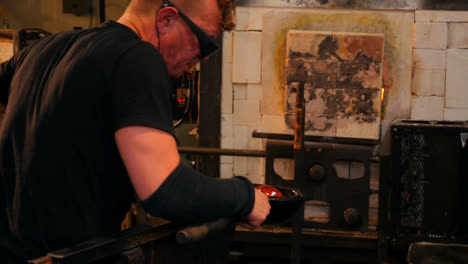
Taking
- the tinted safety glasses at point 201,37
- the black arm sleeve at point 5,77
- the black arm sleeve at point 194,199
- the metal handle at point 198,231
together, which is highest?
the tinted safety glasses at point 201,37

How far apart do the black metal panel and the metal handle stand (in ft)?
7.57

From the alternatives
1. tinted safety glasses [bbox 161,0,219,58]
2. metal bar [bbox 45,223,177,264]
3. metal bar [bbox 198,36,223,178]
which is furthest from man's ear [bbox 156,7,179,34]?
metal bar [bbox 198,36,223,178]

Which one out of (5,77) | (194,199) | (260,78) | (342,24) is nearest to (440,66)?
(342,24)

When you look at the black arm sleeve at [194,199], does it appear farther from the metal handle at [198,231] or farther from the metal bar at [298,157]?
the metal bar at [298,157]

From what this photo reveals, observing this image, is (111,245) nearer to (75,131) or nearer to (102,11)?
(75,131)

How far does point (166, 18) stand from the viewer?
49.3 inches

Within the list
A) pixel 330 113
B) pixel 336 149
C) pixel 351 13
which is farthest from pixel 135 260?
pixel 351 13

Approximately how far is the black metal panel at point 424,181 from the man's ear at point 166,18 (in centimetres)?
223

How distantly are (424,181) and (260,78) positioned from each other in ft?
5.00

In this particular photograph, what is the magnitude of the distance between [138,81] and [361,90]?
2848 mm

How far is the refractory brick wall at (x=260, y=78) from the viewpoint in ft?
11.6

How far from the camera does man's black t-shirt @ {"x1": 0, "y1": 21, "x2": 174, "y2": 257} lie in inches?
39.2

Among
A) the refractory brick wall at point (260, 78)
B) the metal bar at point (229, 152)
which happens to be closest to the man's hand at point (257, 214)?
the metal bar at point (229, 152)

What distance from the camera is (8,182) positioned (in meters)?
1.11
